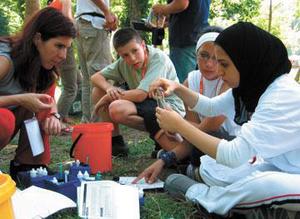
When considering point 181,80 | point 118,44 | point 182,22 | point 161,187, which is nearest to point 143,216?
point 161,187

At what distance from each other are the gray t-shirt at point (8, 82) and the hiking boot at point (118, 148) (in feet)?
2.75

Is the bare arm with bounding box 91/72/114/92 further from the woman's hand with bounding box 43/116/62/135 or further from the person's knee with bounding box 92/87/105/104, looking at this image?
the woman's hand with bounding box 43/116/62/135

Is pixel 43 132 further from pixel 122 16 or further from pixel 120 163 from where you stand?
pixel 122 16

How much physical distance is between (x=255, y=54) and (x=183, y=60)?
1680 millimetres

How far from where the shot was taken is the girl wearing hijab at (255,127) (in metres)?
1.63

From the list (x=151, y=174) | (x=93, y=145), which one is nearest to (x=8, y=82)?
(x=93, y=145)

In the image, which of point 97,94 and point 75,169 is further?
point 97,94

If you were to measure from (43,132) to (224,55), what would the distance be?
1186 mm

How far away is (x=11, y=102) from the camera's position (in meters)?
2.26

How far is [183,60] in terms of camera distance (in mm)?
3389

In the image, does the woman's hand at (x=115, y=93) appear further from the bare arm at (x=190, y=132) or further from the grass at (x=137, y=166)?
the bare arm at (x=190, y=132)

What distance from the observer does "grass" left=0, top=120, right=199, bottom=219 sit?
6.40ft

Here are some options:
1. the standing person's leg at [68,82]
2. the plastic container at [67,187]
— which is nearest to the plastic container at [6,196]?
the plastic container at [67,187]

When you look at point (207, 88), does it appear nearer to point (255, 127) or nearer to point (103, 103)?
point (103, 103)
